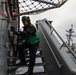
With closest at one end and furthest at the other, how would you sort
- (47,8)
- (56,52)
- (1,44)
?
(56,52), (1,44), (47,8)

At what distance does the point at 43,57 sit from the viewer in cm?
688

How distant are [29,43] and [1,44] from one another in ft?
2.25

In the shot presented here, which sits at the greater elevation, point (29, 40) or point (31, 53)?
point (29, 40)

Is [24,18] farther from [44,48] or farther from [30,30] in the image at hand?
[44,48]

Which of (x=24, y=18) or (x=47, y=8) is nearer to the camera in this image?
(x=24, y=18)

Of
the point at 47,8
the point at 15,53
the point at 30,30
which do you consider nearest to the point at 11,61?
the point at 15,53

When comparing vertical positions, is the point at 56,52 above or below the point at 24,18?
below

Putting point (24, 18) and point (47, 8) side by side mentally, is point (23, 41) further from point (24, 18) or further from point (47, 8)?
point (47, 8)

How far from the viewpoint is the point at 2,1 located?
20.6 feet

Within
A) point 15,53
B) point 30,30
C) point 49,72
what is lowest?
point 49,72

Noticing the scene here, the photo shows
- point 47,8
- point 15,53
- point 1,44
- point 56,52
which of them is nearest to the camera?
point 56,52

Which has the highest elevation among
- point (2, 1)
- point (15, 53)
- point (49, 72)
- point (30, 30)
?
point (2, 1)

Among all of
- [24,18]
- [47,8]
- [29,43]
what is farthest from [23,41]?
[47,8]

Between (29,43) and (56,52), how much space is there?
83 centimetres
